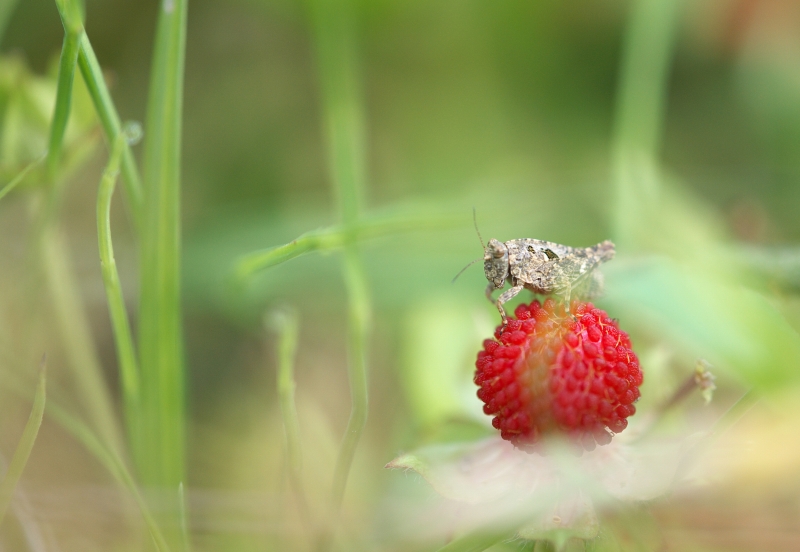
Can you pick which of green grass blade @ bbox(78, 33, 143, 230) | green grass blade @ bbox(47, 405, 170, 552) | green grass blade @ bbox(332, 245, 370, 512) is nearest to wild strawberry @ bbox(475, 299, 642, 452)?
green grass blade @ bbox(332, 245, 370, 512)

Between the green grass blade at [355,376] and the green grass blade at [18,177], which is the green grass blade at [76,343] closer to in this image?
the green grass blade at [18,177]

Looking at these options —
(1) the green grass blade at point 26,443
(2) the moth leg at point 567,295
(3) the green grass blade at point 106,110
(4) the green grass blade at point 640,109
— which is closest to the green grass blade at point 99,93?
(3) the green grass blade at point 106,110

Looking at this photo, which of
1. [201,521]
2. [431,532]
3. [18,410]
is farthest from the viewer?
[18,410]

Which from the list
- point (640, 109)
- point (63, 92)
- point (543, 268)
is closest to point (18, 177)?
point (63, 92)

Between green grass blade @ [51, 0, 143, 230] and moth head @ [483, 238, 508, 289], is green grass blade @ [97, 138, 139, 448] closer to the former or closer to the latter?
green grass blade @ [51, 0, 143, 230]

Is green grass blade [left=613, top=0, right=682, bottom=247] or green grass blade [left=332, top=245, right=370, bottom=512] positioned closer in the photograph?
green grass blade [left=332, top=245, right=370, bottom=512]

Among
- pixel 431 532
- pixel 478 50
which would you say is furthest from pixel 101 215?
pixel 478 50

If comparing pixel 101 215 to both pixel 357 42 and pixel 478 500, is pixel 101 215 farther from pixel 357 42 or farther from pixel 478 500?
pixel 357 42
